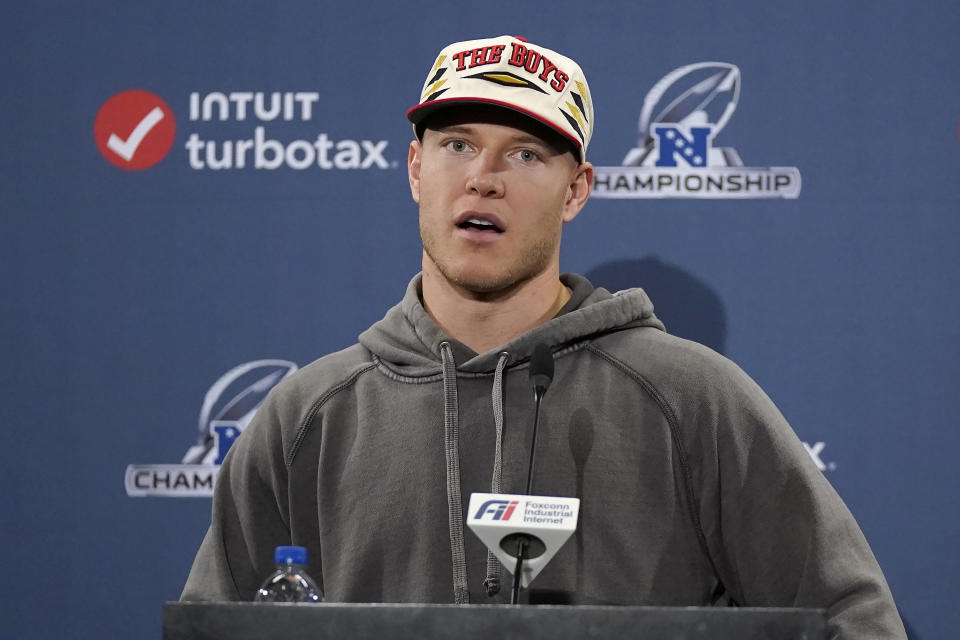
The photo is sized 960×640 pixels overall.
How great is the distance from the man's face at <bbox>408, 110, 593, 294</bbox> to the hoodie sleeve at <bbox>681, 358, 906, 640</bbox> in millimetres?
372

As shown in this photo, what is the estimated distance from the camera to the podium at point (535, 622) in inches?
38.3

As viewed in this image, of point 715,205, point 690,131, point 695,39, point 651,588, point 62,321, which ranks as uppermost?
point 695,39

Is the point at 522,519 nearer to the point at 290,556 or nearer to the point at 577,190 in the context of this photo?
the point at 290,556

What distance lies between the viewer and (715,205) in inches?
102

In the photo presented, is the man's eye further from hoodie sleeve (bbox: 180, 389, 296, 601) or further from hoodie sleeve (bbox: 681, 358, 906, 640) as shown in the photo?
hoodie sleeve (bbox: 180, 389, 296, 601)

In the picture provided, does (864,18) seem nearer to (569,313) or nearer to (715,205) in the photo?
(715,205)

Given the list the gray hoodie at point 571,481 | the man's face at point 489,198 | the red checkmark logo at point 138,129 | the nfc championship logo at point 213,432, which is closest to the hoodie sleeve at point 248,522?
the gray hoodie at point 571,481

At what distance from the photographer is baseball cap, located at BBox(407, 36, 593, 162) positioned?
194 cm

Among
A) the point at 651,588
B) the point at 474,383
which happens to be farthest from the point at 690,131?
the point at 651,588

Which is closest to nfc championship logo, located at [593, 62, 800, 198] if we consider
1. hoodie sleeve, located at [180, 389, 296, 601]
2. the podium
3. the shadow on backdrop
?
the shadow on backdrop

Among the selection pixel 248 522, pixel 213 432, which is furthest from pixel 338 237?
pixel 248 522

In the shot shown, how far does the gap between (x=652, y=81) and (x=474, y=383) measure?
985 mm

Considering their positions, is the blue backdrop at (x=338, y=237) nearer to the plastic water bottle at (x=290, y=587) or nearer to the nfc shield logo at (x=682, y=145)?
the nfc shield logo at (x=682, y=145)

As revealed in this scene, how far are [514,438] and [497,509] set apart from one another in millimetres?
553
